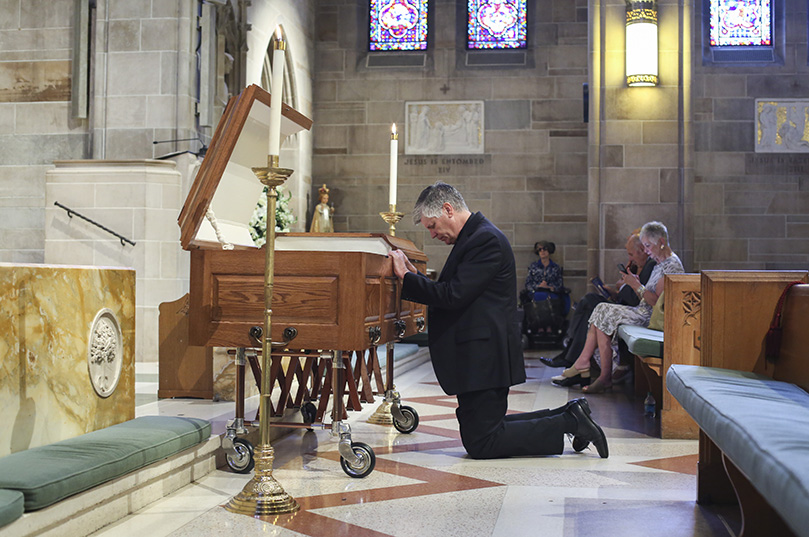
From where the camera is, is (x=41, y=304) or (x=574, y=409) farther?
(x=574, y=409)

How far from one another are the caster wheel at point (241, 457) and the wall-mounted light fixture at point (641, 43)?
6226mm

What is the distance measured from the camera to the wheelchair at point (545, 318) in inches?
418

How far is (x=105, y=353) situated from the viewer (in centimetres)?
342

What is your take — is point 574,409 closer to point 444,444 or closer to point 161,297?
point 444,444

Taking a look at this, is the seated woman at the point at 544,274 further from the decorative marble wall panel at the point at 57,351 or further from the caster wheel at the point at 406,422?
the decorative marble wall panel at the point at 57,351

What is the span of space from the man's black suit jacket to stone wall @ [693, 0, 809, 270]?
29.3 feet

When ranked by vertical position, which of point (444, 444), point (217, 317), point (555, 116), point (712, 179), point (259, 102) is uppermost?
point (555, 116)

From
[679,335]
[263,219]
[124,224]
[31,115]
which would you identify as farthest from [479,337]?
[31,115]

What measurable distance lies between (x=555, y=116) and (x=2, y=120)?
7405mm

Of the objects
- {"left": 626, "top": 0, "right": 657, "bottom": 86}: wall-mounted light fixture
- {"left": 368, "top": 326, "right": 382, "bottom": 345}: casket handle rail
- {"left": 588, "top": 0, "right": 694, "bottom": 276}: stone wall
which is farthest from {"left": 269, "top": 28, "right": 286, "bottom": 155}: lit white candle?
{"left": 626, "top": 0, "right": 657, "bottom": 86}: wall-mounted light fixture

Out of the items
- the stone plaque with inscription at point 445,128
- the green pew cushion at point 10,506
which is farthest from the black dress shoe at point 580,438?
the stone plaque with inscription at point 445,128

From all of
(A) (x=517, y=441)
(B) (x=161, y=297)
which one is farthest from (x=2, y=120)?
(A) (x=517, y=441)

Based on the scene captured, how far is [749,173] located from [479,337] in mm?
9528

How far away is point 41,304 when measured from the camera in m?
3.03
